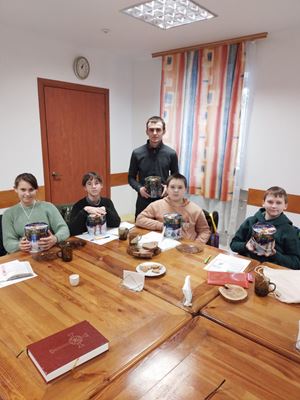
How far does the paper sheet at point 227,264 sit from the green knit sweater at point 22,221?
3.24 feet

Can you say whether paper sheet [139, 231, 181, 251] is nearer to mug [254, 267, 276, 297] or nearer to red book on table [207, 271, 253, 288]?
red book on table [207, 271, 253, 288]

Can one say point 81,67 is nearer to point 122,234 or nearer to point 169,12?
point 169,12

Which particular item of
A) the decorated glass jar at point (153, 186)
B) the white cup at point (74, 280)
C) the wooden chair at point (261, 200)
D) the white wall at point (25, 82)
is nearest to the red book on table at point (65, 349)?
the white cup at point (74, 280)

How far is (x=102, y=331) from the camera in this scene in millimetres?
1072

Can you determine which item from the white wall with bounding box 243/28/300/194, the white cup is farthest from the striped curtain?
the white cup

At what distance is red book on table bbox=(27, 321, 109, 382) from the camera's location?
2.84ft

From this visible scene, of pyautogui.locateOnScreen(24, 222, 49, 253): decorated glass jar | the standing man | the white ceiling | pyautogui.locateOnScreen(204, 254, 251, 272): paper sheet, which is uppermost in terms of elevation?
the white ceiling

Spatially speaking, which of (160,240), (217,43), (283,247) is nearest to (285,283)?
(283,247)

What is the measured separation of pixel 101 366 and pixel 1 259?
1.05m

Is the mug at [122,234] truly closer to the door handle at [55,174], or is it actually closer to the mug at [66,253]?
the mug at [66,253]

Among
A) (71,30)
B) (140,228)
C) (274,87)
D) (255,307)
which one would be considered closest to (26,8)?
(71,30)

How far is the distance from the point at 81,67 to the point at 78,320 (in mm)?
3265

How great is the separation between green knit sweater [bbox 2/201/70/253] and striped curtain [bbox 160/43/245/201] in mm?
2090

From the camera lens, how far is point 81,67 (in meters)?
3.56
